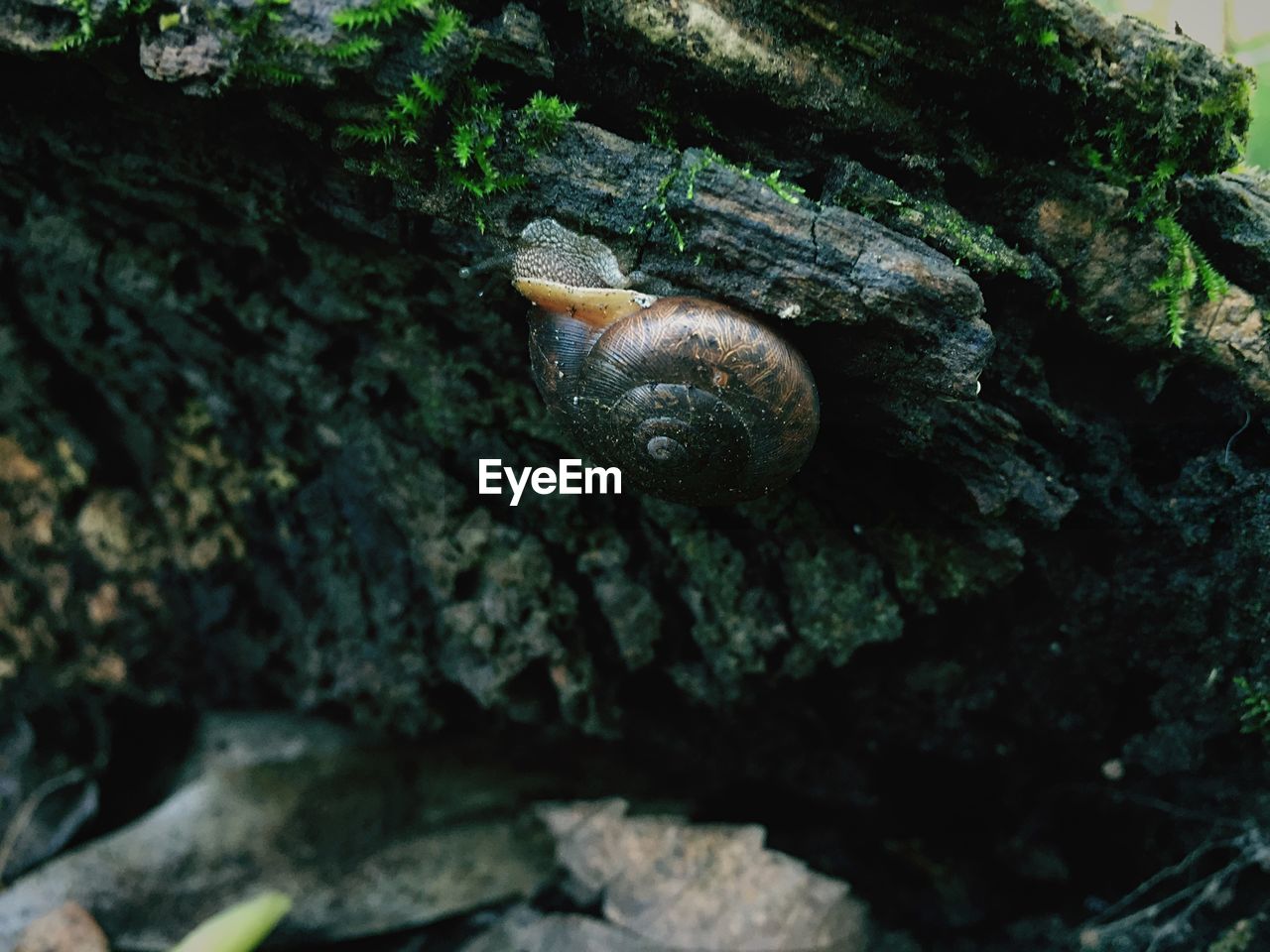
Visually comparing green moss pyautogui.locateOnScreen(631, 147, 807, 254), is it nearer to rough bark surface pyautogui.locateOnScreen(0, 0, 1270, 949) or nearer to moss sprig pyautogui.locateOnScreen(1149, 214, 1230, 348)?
rough bark surface pyautogui.locateOnScreen(0, 0, 1270, 949)

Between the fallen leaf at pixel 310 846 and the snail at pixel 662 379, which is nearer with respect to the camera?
the snail at pixel 662 379

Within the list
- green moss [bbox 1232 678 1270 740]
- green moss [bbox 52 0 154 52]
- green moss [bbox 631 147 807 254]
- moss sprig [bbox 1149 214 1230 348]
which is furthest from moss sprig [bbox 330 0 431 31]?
green moss [bbox 1232 678 1270 740]

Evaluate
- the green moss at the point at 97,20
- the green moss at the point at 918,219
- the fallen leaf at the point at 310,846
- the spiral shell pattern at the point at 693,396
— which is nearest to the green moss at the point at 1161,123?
the green moss at the point at 918,219

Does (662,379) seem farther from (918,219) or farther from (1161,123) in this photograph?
(1161,123)

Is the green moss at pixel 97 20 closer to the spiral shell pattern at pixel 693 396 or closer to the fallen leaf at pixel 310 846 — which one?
the spiral shell pattern at pixel 693 396

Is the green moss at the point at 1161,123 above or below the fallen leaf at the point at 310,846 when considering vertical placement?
above

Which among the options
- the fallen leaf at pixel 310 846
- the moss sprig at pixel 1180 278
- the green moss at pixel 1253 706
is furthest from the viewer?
the fallen leaf at pixel 310 846
